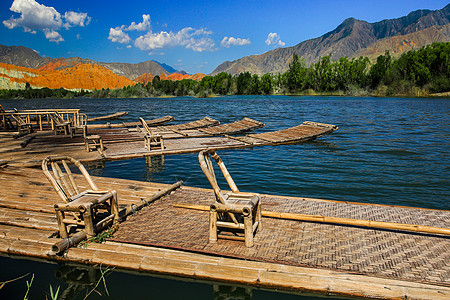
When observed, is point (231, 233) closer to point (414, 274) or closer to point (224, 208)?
point (224, 208)

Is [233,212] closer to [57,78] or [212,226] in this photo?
[212,226]

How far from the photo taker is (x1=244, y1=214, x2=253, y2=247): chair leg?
187 inches

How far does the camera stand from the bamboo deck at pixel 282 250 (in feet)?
13.4

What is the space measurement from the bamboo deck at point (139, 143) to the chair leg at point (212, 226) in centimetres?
849

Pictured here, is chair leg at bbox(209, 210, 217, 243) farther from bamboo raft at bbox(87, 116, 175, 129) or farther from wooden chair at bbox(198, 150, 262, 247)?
bamboo raft at bbox(87, 116, 175, 129)

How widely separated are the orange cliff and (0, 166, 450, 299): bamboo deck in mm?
160690

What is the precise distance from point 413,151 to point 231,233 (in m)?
14.1

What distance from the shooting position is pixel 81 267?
4914mm

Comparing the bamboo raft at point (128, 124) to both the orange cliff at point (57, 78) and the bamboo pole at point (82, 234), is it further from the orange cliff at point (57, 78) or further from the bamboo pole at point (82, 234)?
the orange cliff at point (57, 78)

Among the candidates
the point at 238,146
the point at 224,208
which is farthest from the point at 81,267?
the point at 238,146

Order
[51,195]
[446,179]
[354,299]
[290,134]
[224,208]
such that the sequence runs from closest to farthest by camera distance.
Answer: [354,299]
[224,208]
[51,195]
[446,179]
[290,134]

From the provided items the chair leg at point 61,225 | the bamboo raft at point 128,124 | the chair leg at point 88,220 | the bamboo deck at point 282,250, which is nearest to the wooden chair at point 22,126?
the bamboo raft at point 128,124

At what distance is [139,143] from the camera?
15453mm

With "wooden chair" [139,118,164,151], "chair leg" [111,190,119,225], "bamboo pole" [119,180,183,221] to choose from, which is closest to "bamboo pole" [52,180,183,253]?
"bamboo pole" [119,180,183,221]
